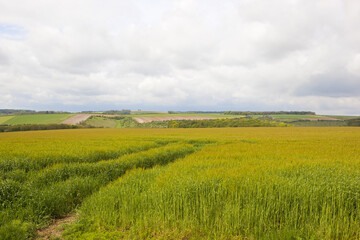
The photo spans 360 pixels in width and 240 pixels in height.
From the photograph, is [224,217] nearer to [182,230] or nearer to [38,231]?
[182,230]

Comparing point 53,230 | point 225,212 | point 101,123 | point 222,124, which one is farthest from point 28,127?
point 225,212

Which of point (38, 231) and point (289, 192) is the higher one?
point (289, 192)

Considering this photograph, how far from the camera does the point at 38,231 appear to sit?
15.2 ft

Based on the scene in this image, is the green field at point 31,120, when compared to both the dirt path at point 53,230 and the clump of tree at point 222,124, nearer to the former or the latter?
the clump of tree at point 222,124

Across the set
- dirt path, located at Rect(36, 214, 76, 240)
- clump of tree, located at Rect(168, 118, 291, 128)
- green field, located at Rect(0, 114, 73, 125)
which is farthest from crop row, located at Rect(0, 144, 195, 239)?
green field, located at Rect(0, 114, 73, 125)

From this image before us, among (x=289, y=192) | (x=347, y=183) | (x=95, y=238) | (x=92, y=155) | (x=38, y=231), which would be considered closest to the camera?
(x=95, y=238)

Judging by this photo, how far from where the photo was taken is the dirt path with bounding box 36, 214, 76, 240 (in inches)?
173

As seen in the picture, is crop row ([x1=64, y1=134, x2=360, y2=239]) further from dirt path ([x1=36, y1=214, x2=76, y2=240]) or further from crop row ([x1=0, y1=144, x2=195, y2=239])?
crop row ([x1=0, y1=144, x2=195, y2=239])

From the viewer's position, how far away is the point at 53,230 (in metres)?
4.73

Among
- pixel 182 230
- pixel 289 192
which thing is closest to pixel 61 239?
pixel 182 230

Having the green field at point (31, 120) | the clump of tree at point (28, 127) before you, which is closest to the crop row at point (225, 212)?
the clump of tree at point (28, 127)

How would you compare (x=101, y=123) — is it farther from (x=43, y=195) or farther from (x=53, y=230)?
(x=53, y=230)

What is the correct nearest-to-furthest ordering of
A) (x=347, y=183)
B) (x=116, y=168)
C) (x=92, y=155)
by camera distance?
1. (x=347, y=183)
2. (x=116, y=168)
3. (x=92, y=155)

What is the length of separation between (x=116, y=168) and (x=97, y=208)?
4494mm
